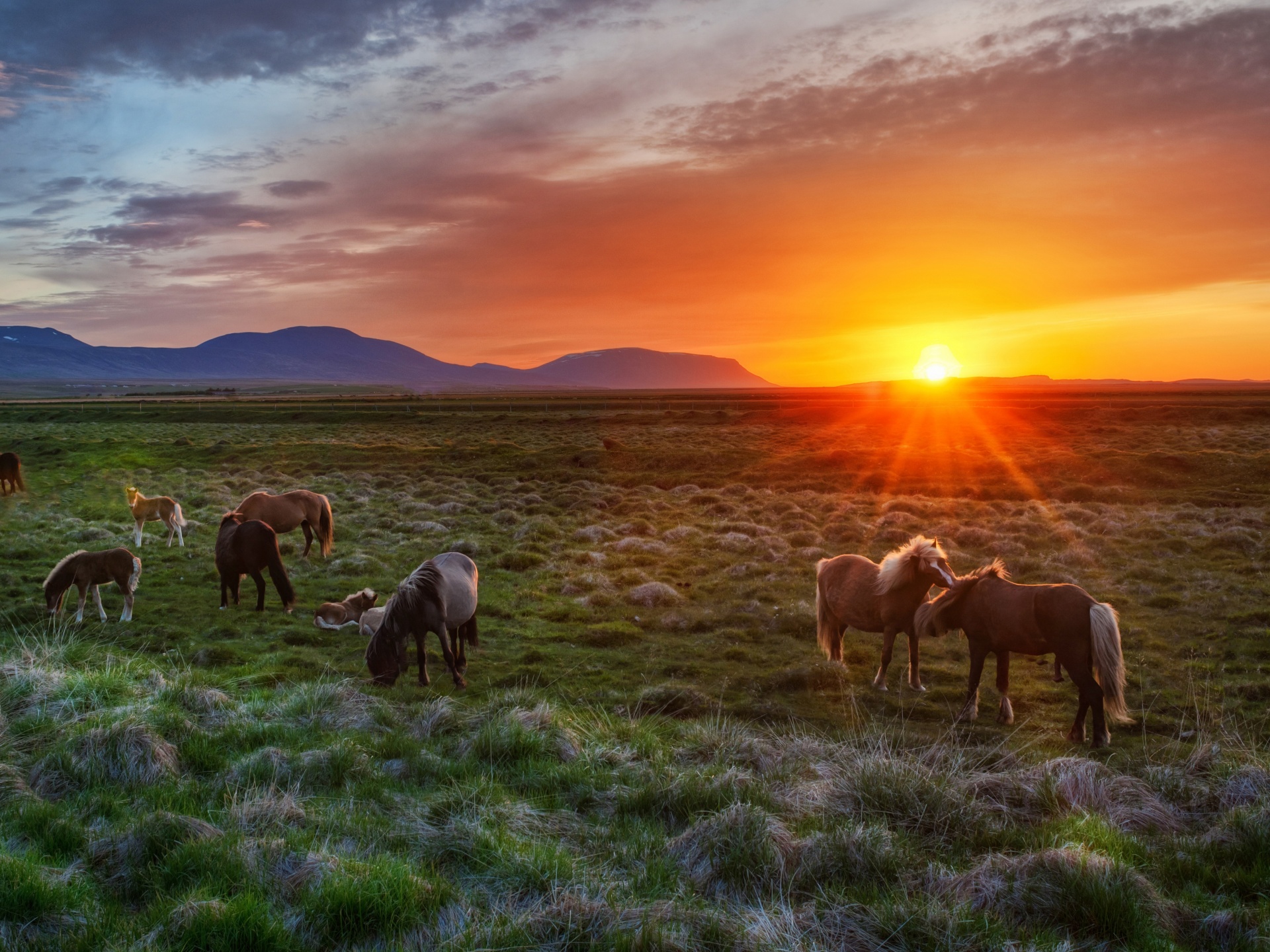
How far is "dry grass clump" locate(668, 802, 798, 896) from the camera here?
4645 millimetres

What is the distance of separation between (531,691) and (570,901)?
4841 millimetres

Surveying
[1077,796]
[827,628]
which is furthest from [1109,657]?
[827,628]

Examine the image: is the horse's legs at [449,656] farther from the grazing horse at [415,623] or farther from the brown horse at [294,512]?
the brown horse at [294,512]

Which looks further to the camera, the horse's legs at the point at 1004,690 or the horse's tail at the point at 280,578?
the horse's tail at the point at 280,578

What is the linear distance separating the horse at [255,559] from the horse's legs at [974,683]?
1105cm

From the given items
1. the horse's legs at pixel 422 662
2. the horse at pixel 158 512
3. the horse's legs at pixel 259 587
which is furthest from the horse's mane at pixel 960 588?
the horse at pixel 158 512

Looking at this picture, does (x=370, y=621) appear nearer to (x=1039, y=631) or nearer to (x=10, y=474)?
(x=1039, y=631)

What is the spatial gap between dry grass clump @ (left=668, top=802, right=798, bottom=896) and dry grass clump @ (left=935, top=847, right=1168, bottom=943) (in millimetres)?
972

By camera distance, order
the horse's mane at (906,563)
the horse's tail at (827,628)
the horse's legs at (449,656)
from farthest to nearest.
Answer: the horse's tail at (827,628), the horse's mane at (906,563), the horse's legs at (449,656)

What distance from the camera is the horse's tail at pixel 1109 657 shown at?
767 cm

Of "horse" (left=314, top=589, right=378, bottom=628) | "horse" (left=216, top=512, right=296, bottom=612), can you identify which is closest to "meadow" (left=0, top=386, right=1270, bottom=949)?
"horse" (left=314, top=589, right=378, bottom=628)

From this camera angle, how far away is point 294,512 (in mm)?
17062

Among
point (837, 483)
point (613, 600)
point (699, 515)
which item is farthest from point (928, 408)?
point (613, 600)

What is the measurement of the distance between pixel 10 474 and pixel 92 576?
20341 mm
